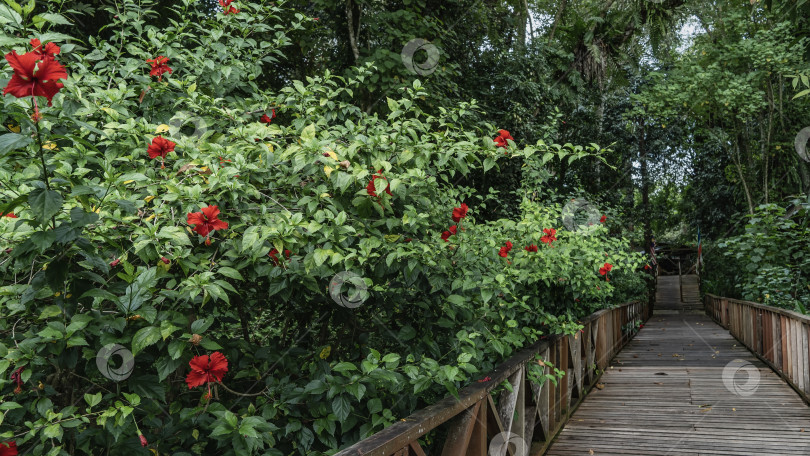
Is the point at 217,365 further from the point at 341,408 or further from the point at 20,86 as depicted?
the point at 20,86

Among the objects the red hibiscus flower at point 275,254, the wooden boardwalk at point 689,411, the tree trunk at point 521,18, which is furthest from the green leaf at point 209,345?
the tree trunk at point 521,18

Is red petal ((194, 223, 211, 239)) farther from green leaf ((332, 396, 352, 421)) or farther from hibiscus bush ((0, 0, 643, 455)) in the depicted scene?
green leaf ((332, 396, 352, 421))

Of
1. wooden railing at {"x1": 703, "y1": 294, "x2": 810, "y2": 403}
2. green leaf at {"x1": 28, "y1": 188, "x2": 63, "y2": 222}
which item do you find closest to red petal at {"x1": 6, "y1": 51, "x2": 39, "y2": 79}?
green leaf at {"x1": 28, "y1": 188, "x2": 63, "y2": 222}

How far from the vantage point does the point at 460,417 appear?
2.50 metres

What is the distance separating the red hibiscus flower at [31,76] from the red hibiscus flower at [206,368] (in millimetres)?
897

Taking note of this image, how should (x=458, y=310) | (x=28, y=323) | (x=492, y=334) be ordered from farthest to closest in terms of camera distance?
(x=492, y=334) → (x=458, y=310) → (x=28, y=323)

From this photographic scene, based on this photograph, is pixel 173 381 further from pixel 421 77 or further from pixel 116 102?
pixel 421 77

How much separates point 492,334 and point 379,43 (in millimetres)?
4745

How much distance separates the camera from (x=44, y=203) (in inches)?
48.9

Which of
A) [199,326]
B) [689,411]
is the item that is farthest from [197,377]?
[689,411]

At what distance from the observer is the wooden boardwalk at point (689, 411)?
452 cm

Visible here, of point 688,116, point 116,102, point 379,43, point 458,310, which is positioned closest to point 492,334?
point 458,310
